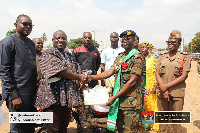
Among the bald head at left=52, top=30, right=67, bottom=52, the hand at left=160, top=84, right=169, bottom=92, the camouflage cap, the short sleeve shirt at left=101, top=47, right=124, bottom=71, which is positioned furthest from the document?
the short sleeve shirt at left=101, top=47, right=124, bottom=71

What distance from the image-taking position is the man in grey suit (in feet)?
8.08

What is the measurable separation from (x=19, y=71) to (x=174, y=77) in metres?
2.84

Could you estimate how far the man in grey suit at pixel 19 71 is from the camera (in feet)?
8.08

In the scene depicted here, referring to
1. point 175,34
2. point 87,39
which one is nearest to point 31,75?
point 87,39

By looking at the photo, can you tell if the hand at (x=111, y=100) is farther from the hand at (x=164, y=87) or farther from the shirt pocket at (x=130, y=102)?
the hand at (x=164, y=87)

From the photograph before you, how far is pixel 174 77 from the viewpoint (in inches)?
136

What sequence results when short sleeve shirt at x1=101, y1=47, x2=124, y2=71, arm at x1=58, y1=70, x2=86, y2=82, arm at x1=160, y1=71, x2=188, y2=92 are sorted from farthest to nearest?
short sleeve shirt at x1=101, y1=47, x2=124, y2=71, arm at x1=160, y1=71, x2=188, y2=92, arm at x1=58, y1=70, x2=86, y2=82

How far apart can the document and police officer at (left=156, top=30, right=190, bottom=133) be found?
139 cm

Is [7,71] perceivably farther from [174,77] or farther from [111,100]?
[174,77]

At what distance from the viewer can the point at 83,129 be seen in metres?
3.80

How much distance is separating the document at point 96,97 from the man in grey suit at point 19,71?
33.9 inches

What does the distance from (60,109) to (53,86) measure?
41cm

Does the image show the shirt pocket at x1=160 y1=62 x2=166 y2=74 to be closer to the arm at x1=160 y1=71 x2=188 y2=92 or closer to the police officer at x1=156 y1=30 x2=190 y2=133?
the police officer at x1=156 y1=30 x2=190 y2=133

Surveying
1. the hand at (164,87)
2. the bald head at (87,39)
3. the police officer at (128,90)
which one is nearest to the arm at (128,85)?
the police officer at (128,90)
